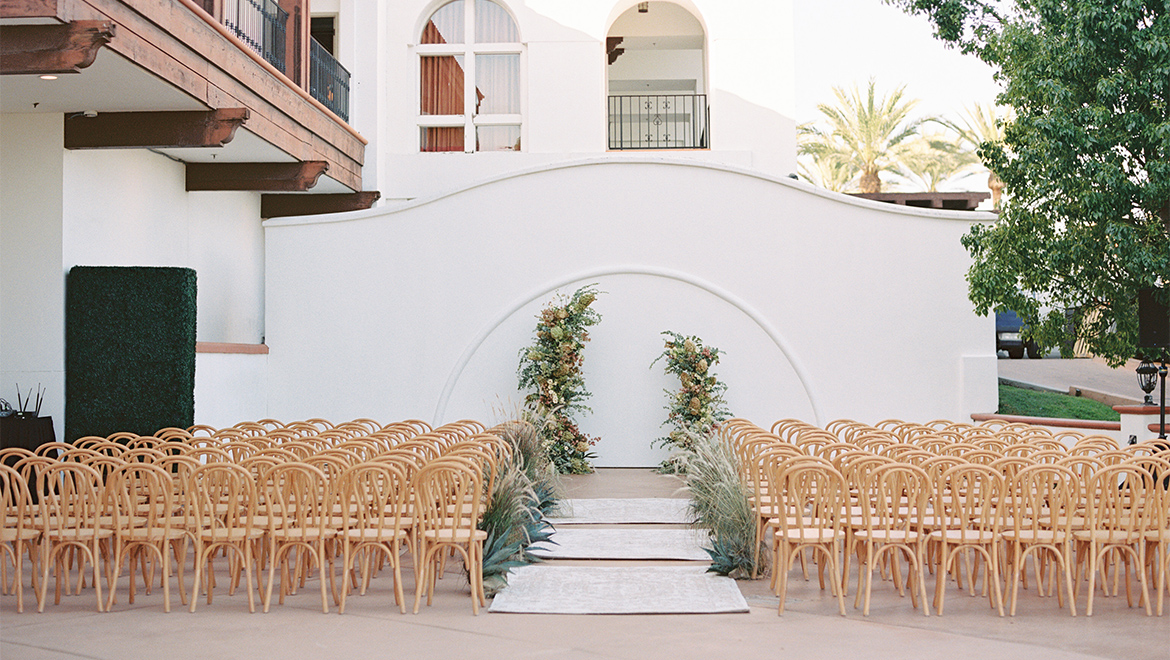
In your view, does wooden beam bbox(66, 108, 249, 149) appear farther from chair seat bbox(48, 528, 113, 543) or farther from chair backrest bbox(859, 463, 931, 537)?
chair backrest bbox(859, 463, 931, 537)

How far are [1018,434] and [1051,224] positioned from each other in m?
3.65

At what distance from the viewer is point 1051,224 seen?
10.6 metres

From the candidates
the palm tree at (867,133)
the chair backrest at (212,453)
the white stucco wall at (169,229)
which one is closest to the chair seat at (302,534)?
the chair backrest at (212,453)

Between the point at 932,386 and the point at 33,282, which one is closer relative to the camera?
the point at 33,282

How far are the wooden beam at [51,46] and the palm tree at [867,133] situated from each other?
20.4 metres

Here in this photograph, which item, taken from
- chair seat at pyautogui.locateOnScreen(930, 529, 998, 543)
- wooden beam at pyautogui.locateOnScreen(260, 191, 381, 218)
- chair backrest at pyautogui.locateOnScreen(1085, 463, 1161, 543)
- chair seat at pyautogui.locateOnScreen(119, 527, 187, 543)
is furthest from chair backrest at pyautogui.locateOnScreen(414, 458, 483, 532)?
wooden beam at pyautogui.locateOnScreen(260, 191, 381, 218)

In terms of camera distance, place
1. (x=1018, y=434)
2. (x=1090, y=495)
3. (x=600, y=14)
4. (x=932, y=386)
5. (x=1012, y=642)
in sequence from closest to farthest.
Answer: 1. (x=1012, y=642)
2. (x=1090, y=495)
3. (x=1018, y=434)
4. (x=932, y=386)
5. (x=600, y=14)

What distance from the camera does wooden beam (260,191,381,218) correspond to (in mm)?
14797

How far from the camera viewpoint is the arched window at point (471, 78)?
1686 cm

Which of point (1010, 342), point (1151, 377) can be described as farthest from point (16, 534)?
point (1010, 342)

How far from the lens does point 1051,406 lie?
13883mm

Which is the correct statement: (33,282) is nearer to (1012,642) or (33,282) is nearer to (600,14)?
(1012,642)

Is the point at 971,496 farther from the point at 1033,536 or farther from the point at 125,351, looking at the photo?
the point at 125,351

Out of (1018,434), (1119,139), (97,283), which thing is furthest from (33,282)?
(1119,139)
